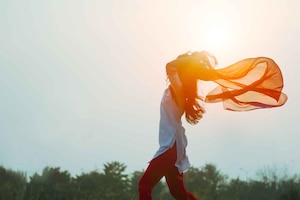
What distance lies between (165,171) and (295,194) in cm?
1826

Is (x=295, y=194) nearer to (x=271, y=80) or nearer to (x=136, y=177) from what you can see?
(x=136, y=177)

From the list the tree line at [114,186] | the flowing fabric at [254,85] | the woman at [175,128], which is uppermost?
the tree line at [114,186]

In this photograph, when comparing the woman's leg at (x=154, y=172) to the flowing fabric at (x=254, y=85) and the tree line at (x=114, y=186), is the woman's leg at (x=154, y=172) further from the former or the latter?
the tree line at (x=114, y=186)

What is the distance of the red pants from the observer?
5559mm

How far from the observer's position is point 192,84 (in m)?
5.93

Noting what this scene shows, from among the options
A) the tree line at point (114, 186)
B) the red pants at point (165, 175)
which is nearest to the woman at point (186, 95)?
the red pants at point (165, 175)

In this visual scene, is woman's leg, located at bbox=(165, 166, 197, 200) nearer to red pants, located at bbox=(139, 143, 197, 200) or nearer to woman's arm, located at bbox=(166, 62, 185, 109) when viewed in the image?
red pants, located at bbox=(139, 143, 197, 200)

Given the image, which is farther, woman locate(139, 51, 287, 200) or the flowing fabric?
the flowing fabric

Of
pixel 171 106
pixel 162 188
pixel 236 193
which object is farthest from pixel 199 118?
pixel 162 188

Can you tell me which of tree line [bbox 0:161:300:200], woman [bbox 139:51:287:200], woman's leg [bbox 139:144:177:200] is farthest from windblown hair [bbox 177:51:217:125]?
tree line [bbox 0:161:300:200]

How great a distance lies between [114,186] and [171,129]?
24.1 m

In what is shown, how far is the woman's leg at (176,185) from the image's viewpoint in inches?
226

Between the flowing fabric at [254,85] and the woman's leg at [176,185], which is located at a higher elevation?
the flowing fabric at [254,85]

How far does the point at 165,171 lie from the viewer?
18.6 ft
